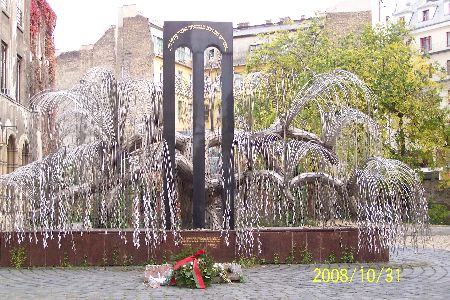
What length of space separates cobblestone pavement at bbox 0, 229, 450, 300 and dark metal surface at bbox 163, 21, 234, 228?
227 cm

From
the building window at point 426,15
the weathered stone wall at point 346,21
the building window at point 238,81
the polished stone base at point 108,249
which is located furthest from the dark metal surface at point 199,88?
the building window at point 426,15

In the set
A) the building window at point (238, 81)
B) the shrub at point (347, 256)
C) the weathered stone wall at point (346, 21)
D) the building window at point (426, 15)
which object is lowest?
the shrub at point (347, 256)

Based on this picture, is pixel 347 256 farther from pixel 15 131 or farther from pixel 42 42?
pixel 42 42

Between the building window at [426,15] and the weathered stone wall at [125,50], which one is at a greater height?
the building window at [426,15]

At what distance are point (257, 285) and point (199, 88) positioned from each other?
5287mm

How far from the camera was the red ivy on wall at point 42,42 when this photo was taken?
3064cm

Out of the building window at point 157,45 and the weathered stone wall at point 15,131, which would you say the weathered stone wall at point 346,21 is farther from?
the weathered stone wall at point 15,131

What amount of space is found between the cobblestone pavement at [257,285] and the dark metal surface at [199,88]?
2271mm

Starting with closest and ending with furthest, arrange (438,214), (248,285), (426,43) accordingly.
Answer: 1. (248,285)
2. (438,214)
3. (426,43)

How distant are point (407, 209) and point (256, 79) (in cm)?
469

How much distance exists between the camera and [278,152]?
53.4 feet

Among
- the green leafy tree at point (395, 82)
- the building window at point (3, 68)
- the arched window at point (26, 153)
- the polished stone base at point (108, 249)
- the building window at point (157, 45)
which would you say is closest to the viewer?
the polished stone base at point (108, 249)

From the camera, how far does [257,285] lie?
40.2 feet
